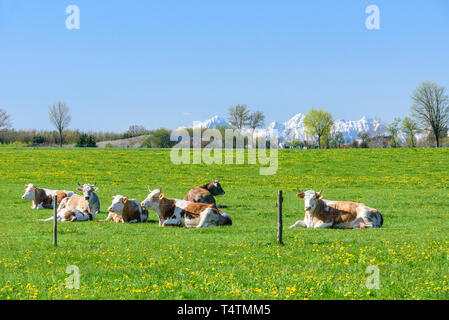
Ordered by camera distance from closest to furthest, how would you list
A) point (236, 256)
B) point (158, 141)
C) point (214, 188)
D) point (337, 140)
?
point (236, 256), point (214, 188), point (158, 141), point (337, 140)

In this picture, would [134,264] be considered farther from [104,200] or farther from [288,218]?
[104,200]

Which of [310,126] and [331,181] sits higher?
[310,126]

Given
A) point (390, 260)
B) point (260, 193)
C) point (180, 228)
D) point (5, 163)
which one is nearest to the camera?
point (390, 260)

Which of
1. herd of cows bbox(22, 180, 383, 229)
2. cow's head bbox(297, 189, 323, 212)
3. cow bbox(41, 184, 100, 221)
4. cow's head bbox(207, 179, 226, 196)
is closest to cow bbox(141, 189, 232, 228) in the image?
herd of cows bbox(22, 180, 383, 229)

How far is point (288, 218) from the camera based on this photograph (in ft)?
79.2

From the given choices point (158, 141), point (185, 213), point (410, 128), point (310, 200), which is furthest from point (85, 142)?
point (310, 200)

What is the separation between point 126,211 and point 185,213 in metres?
3.11

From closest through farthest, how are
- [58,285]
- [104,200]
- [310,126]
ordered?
1. [58,285]
2. [104,200]
3. [310,126]

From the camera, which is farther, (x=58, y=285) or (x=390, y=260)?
(x=390, y=260)

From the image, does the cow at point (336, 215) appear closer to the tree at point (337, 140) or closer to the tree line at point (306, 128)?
the tree line at point (306, 128)

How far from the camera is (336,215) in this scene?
20281 millimetres

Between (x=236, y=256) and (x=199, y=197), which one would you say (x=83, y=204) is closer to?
(x=199, y=197)
